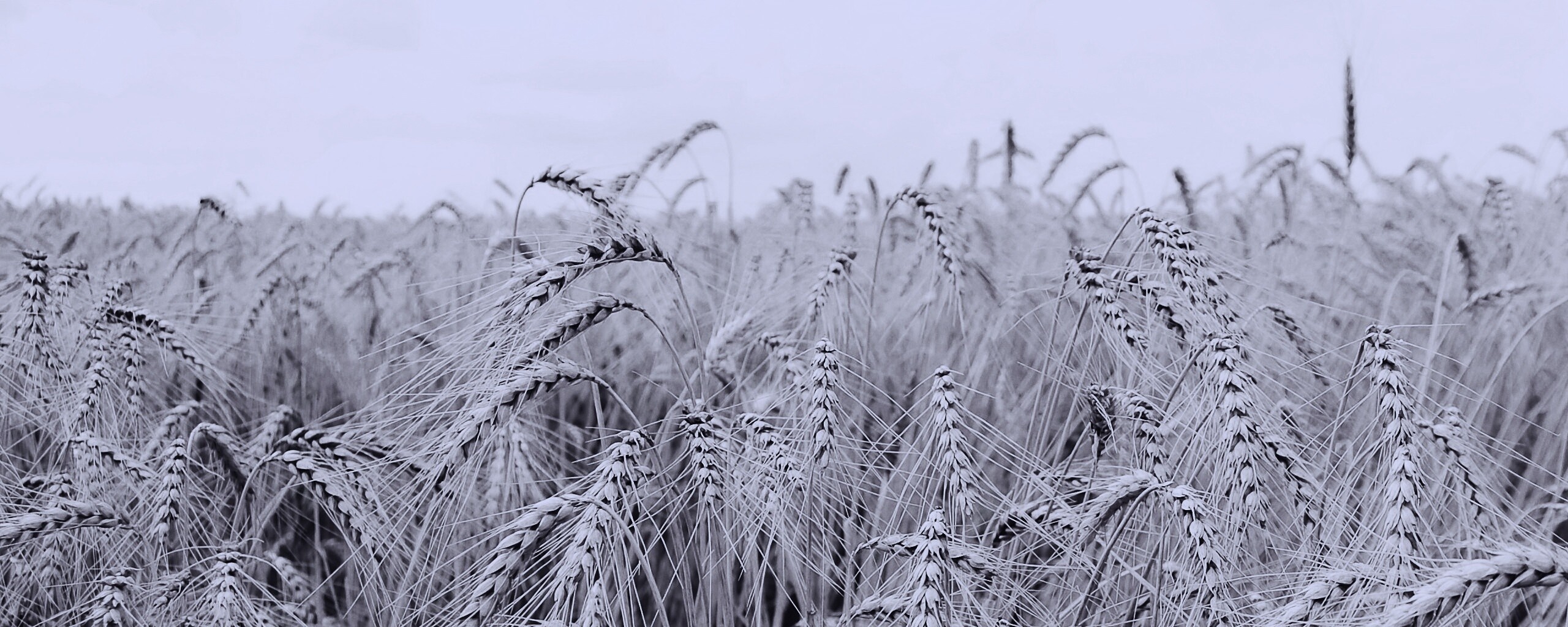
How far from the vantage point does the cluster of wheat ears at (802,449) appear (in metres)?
1.44

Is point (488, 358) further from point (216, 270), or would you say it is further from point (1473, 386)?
point (216, 270)

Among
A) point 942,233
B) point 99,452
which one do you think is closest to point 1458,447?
point 942,233

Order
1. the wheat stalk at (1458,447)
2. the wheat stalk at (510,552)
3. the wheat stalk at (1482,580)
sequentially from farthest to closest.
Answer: the wheat stalk at (1458,447)
the wheat stalk at (510,552)
the wheat stalk at (1482,580)

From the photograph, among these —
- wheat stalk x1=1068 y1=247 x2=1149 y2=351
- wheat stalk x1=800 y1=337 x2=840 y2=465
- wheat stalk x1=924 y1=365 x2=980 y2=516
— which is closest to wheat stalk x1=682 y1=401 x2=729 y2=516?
wheat stalk x1=800 y1=337 x2=840 y2=465

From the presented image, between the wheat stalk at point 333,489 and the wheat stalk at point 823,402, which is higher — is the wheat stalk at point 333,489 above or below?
below

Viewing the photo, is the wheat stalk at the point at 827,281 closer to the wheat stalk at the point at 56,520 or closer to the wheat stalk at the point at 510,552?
the wheat stalk at the point at 510,552

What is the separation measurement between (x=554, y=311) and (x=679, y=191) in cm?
368

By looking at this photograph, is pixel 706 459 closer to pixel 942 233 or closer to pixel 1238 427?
pixel 1238 427

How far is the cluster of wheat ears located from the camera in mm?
1444

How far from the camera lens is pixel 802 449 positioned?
1618 millimetres

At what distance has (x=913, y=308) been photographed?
2990mm

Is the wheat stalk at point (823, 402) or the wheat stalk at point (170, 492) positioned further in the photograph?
the wheat stalk at point (170, 492)

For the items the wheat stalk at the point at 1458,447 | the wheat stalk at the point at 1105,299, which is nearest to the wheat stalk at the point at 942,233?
the wheat stalk at the point at 1105,299

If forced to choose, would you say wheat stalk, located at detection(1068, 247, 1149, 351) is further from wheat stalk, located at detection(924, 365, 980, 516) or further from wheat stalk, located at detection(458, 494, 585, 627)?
wheat stalk, located at detection(458, 494, 585, 627)
